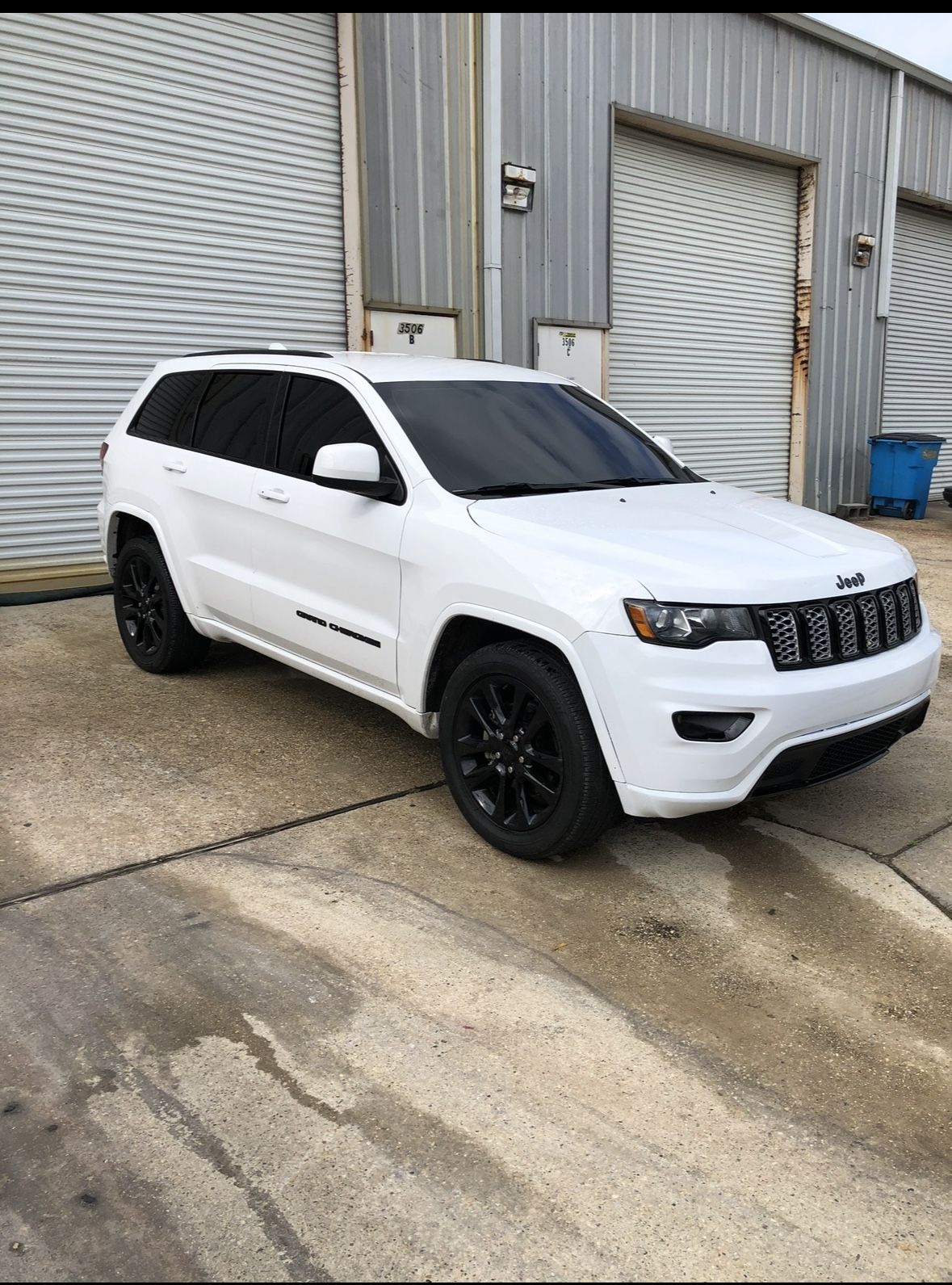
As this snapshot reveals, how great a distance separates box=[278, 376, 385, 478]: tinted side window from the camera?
4562 millimetres

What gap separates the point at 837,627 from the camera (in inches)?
143

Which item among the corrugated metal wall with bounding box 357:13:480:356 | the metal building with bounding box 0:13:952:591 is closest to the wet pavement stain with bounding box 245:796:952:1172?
the metal building with bounding box 0:13:952:591

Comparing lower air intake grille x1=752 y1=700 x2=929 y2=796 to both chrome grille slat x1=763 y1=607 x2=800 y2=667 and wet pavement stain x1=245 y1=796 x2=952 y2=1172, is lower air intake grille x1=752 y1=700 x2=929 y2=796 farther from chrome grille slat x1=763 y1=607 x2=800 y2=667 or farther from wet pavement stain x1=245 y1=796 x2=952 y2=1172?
wet pavement stain x1=245 y1=796 x2=952 y2=1172

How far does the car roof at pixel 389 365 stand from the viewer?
15.6ft

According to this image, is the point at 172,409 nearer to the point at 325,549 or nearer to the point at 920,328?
the point at 325,549

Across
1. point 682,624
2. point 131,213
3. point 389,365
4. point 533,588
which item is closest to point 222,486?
point 389,365

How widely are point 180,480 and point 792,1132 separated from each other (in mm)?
4176

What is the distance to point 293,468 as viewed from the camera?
4785 mm

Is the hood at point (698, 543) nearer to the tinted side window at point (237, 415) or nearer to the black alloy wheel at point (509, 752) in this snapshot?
the black alloy wheel at point (509, 752)

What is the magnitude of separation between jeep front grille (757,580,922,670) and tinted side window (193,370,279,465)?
2.60m

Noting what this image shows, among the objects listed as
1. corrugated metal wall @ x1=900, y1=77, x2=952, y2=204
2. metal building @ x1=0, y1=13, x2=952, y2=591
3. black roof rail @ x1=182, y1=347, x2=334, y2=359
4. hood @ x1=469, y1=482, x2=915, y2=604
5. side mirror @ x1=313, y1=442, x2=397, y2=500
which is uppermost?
corrugated metal wall @ x1=900, y1=77, x2=952, y2=204

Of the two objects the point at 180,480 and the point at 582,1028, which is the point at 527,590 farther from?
the point at 180,480

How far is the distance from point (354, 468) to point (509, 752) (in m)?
1.24

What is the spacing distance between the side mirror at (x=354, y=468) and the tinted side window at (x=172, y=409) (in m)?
1.67
